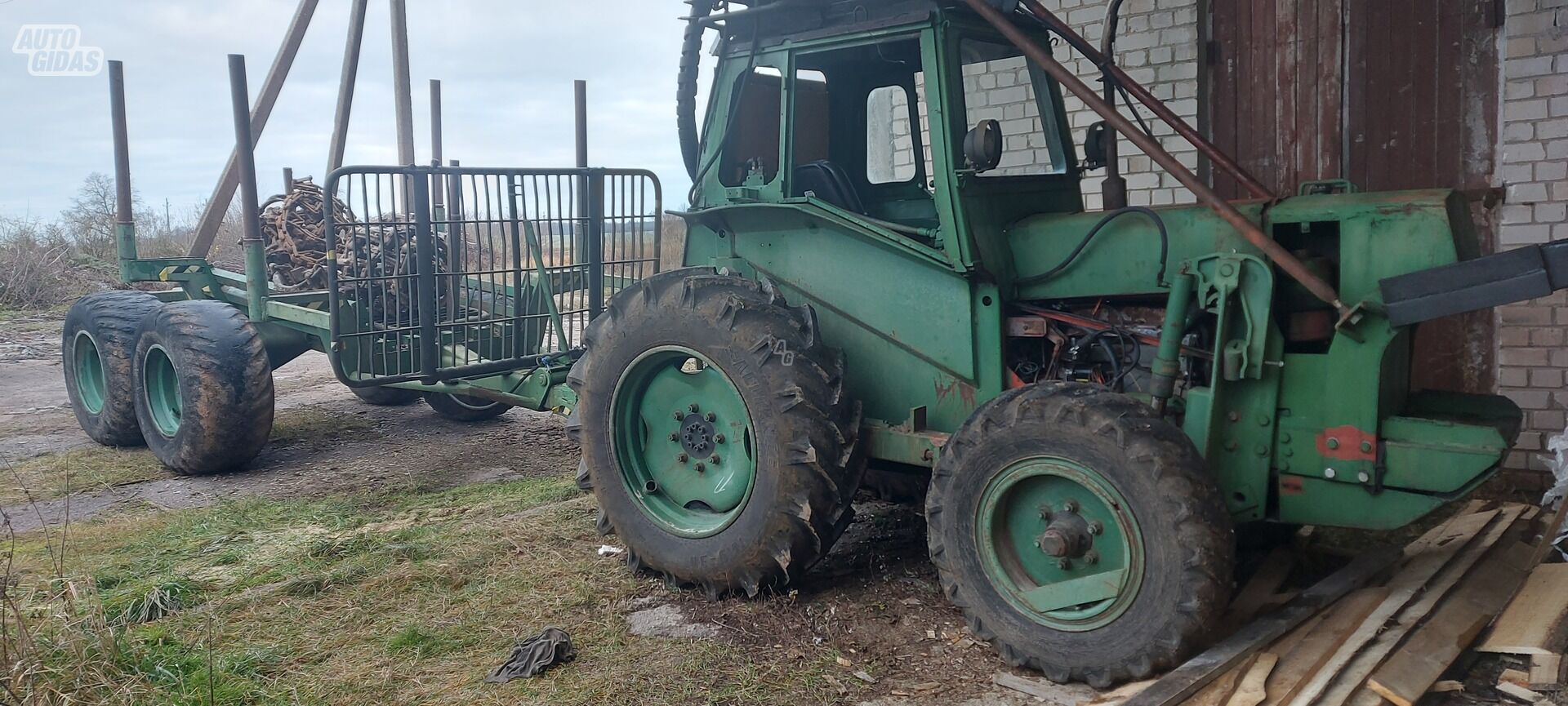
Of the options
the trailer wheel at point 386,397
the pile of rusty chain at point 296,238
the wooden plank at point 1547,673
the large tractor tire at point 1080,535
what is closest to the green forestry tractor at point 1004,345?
the large tractor tire at point 1080,535

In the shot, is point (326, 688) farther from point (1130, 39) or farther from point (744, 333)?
point (1130, 39)

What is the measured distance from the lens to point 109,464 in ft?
23.9

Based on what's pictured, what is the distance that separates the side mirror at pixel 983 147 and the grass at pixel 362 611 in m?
1.82

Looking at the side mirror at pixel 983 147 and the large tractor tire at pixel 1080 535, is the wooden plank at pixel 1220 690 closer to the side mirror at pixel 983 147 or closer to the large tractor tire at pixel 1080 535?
the large tractor tire at pixel 1080 535

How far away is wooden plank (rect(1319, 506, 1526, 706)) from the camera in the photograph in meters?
3.26

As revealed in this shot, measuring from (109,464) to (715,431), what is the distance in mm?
4917

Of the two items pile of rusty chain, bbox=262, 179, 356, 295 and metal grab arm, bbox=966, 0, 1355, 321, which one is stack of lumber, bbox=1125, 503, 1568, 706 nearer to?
metal grab arm, bbox=966, 0, 1355, 321

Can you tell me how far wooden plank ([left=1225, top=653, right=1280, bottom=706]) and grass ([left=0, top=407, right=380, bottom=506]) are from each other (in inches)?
227

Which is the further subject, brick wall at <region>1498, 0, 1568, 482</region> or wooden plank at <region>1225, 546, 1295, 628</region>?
brick wall at <region>1498, 0, 1568, 482</region>

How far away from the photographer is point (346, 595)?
15.1 ft

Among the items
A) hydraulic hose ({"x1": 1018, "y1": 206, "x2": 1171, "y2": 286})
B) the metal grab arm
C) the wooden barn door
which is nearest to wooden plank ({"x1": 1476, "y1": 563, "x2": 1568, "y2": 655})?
the metal grab arm

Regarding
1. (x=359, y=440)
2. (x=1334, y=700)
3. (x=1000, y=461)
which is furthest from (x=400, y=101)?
(x=1334, y=700)

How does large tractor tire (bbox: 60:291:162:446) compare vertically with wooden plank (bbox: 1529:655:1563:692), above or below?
above

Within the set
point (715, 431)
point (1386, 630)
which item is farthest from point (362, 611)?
point (1386, 630)
